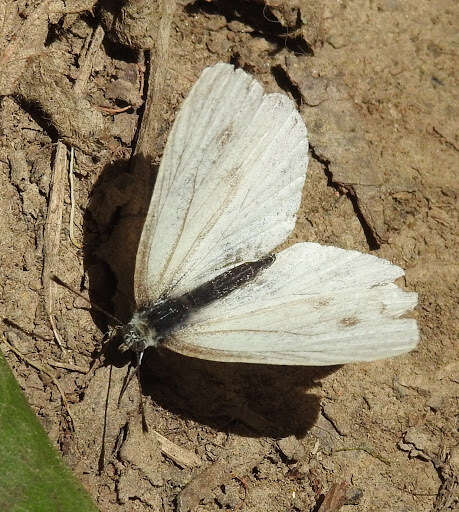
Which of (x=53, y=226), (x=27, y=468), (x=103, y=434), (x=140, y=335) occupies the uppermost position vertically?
(x=53, y=226)

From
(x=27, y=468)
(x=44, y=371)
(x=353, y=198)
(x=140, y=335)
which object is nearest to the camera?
(x=27, y=468)

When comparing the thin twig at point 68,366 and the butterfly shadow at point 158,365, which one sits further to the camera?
the butterfly shadow at point 158,365

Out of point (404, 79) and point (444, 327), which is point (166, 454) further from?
point (404, 79)

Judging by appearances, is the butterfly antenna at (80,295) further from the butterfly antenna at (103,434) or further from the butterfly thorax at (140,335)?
the butterfly antenna at (103,434)

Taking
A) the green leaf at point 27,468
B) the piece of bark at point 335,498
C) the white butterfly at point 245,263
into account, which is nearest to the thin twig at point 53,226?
the white butterfly at point 245,263

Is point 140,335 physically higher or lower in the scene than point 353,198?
lower

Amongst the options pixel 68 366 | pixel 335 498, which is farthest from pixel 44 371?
pixel 335 498

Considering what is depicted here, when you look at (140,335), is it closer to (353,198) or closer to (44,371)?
(44,371)

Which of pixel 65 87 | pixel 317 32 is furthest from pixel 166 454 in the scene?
pixel 317 32
